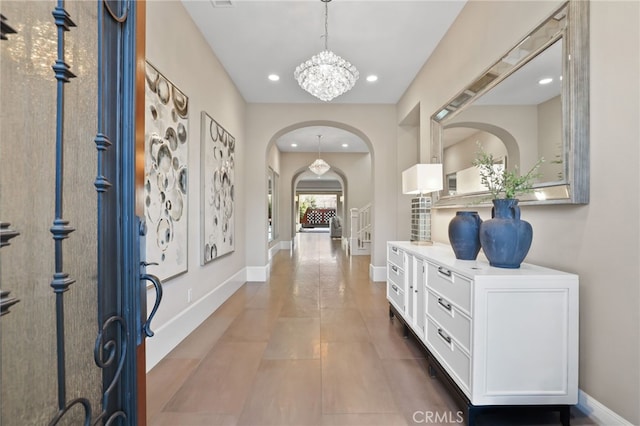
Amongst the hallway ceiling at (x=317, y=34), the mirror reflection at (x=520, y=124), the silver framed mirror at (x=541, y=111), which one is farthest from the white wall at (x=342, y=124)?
the silver framed mirror at (x=541, y=111)

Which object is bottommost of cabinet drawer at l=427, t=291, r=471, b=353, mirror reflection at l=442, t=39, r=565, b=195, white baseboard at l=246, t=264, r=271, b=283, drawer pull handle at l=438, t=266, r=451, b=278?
white baseboard at l=246, t=264, r=271, b=283

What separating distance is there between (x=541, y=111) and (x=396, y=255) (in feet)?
5.53

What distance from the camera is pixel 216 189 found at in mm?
3504

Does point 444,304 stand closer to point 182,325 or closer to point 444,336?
point 444,336

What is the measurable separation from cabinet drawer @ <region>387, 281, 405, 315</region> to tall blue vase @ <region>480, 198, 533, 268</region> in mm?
1168

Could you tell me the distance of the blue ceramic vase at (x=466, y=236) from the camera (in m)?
2.04

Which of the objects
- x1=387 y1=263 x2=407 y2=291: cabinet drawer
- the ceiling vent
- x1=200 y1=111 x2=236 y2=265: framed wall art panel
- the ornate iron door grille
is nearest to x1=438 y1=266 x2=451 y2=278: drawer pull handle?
x1=387 y1=263 x2=407 y2=291: cabinet drawer

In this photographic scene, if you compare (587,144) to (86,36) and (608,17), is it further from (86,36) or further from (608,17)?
(86,36)

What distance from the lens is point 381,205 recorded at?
510 centimetres

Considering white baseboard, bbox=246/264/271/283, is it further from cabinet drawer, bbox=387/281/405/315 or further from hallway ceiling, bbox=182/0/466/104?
hallway ceiling, bbox=182/0/466/104

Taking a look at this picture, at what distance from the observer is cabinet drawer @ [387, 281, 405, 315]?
274 centimetres

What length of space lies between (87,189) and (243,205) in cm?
415

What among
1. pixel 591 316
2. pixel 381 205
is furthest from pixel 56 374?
pixel 381 205

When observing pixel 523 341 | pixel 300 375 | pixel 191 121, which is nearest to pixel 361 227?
pixel 191 121
